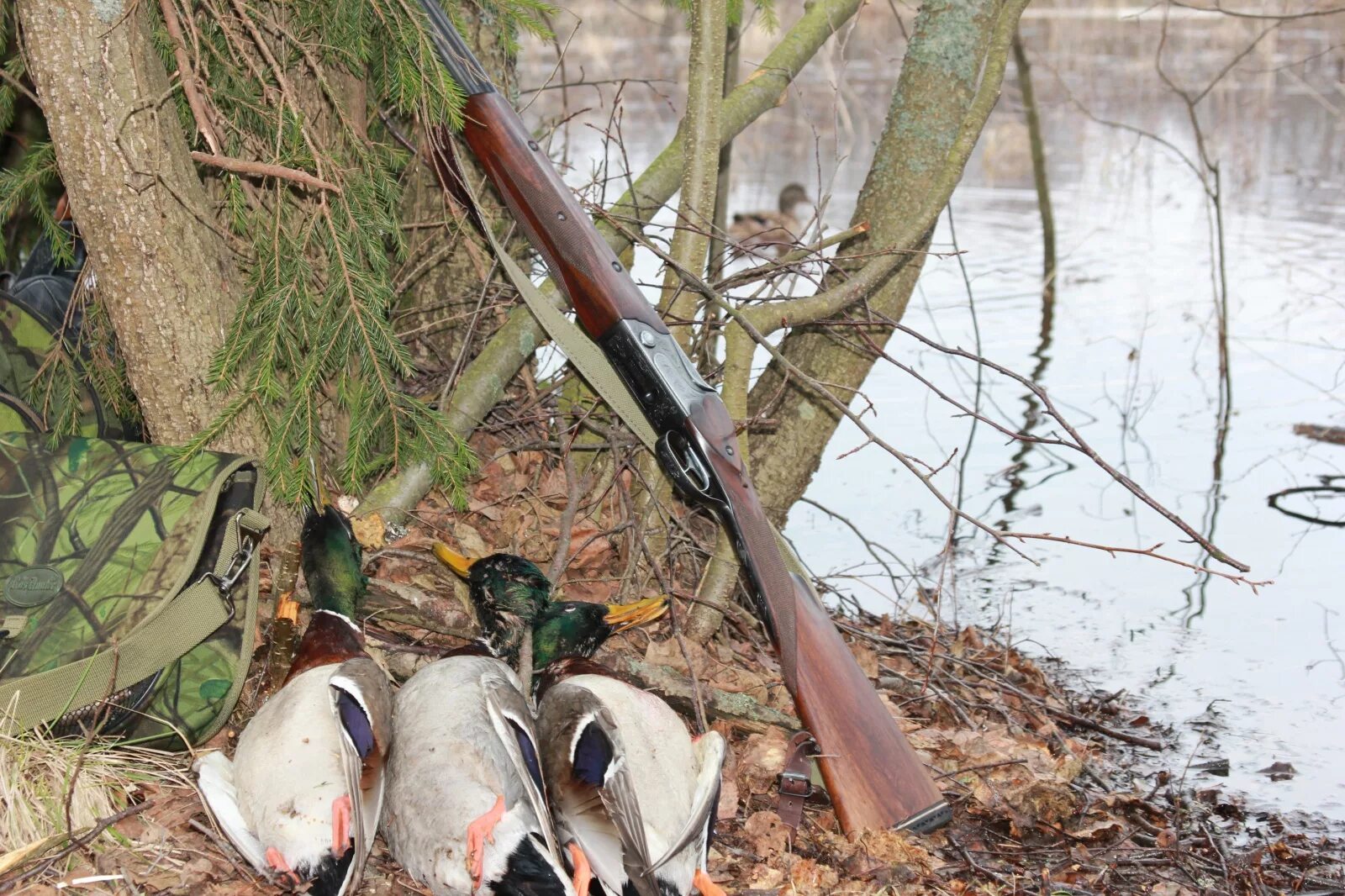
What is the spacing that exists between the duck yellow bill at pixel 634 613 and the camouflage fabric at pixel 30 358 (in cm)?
176

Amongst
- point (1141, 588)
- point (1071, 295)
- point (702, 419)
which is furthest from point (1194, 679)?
point (1071, 295)

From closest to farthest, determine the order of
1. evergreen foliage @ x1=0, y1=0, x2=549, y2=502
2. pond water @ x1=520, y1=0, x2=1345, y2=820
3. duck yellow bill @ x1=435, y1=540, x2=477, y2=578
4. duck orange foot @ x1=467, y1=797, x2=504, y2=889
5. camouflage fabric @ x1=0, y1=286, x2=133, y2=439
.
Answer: duck orange foot @ x1=467, y1=797, x2=504, y2=889 → evergreen foliage @ x1=0, y1=0, x2=549, y2=502 → duck yellow bill @ x1=435, y1=540, x2=477, y2=578 → camouflage fabric @ x1=0, y1=286, x2=133, y2=439 → pond water @ x1=520, y1=0, x2=1345, y2=820

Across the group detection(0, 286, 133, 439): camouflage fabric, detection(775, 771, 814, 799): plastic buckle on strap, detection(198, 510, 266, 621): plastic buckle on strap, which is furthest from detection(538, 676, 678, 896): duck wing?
detection(0, 286, 133, 439): camouflage fabric

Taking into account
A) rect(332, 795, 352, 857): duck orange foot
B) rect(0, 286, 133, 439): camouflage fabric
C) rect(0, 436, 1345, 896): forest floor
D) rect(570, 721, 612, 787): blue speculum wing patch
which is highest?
rect(0, 286, 133, 439): camouflage fabric

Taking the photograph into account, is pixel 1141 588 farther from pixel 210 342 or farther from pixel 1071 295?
pixel 1071 295

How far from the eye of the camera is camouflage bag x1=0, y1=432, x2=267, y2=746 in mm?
2881

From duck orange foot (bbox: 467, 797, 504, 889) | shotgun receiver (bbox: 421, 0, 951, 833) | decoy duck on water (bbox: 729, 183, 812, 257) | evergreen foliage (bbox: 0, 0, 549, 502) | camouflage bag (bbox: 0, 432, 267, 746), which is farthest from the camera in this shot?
decoy duck on water (bbox: 729, 183, 812, 257)

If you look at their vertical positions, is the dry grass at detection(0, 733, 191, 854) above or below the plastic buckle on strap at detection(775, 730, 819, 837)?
above

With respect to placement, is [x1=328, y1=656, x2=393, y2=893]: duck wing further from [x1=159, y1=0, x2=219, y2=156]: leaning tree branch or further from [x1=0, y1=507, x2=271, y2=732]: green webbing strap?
→ [x1=159, y1=0, x2=219, y2=156]: leaning tree branch

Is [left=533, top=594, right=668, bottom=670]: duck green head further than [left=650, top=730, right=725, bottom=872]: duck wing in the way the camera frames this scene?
Yes

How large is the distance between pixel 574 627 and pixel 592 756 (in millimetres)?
626

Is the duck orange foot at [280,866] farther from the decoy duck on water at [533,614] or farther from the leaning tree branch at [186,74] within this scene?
the leaning tree branch at [186,74]

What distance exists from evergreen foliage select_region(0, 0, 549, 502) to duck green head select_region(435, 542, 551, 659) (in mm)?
372

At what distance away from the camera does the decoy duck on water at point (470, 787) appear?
252cm
